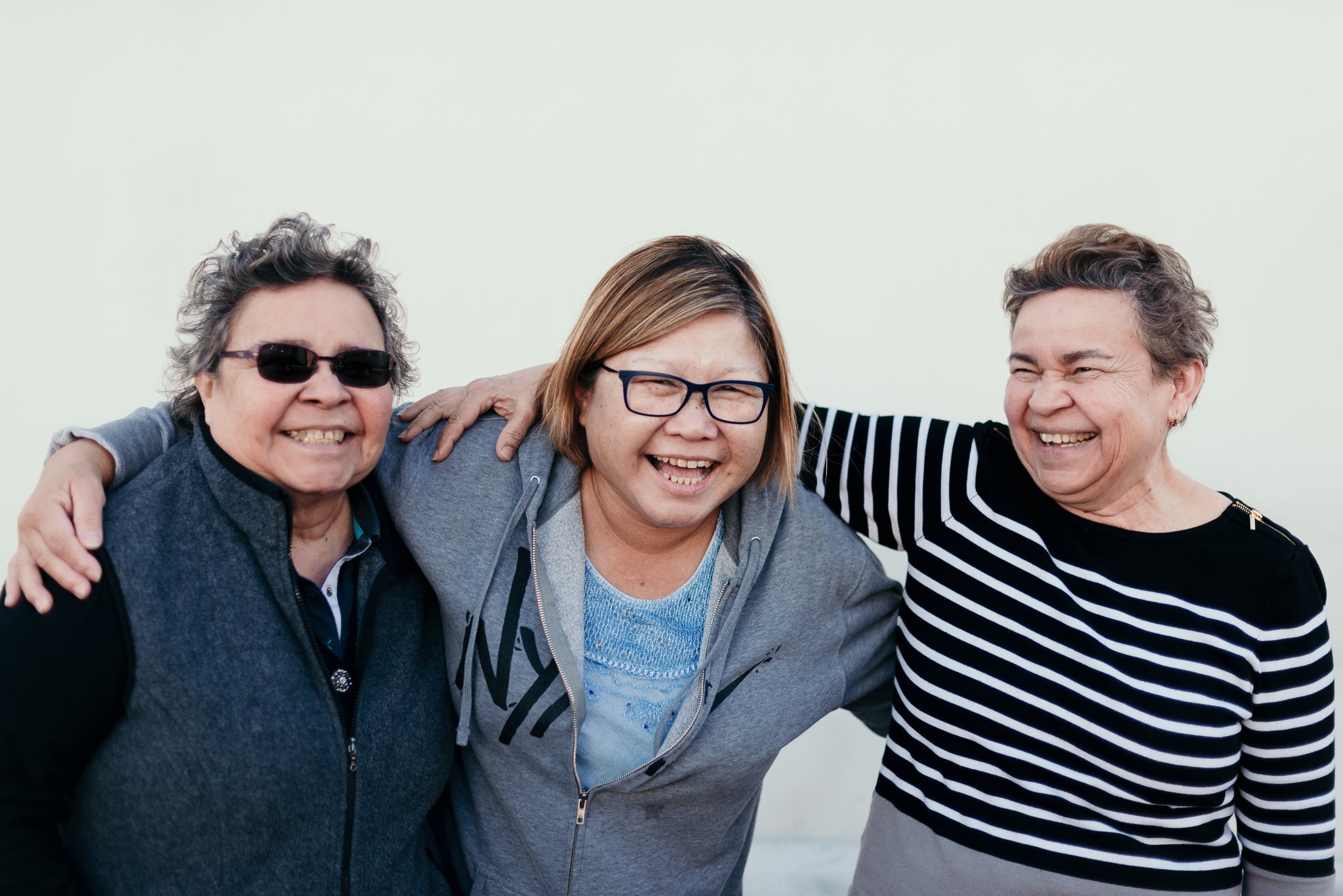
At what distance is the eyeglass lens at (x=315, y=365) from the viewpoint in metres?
1.54

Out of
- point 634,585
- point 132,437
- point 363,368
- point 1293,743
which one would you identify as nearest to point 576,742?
point 634,585

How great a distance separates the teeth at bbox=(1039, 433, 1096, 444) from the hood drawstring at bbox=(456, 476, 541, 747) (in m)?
1.04

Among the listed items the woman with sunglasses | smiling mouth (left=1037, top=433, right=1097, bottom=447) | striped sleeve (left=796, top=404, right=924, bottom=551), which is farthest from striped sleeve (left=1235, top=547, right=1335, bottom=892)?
the woman with sunglasses

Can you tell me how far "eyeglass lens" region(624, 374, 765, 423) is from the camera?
5.65 feet

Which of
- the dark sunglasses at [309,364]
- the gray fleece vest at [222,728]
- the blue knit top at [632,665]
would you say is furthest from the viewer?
the blue knit top at [632,665]

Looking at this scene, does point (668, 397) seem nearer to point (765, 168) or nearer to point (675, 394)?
point (675, 394)

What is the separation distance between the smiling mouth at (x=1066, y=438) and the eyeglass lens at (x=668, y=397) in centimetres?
60

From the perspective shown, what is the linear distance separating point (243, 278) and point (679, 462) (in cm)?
85

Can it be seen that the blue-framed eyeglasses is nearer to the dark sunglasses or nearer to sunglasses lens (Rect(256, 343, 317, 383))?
the dark sunglasses

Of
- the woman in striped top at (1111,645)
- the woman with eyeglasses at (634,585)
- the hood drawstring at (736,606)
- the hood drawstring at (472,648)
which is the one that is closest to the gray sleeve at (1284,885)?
the woman in striped top at (1111,645)

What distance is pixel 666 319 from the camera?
172 centimetres

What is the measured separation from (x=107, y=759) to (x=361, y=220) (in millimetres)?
2204

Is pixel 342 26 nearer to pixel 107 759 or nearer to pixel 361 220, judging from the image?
pixel 361 220

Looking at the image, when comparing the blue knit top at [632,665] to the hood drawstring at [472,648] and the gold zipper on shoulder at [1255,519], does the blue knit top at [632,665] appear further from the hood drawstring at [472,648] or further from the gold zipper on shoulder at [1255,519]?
the gold zipper on shoulder at [1255,519]
